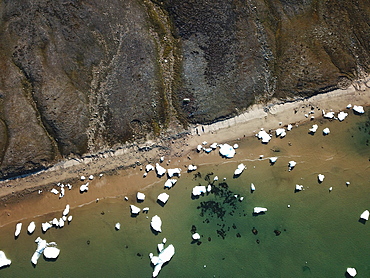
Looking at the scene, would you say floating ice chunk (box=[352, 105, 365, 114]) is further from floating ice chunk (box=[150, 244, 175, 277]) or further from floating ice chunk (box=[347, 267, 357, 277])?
floating ice chunk (box=[150, 244, 175, 277])

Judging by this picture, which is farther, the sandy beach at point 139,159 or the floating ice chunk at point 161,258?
the sandy beach at point 139,159

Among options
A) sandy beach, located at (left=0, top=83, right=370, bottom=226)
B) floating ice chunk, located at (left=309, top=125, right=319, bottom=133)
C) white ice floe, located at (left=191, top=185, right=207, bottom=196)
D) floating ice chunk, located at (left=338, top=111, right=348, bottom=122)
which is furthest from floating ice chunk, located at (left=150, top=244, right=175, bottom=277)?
floating ice chunk, located at (left=338, top=111, right=348, bottom=122)

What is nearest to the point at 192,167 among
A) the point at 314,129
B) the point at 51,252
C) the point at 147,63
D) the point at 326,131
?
the point at 147,63

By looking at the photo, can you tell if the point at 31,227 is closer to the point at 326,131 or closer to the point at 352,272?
the point at 326,131

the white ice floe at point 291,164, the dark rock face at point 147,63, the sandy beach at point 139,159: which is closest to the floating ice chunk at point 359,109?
the sandy beach at point 139,159

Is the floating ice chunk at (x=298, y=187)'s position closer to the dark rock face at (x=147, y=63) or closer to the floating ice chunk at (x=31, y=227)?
the dark rock face at (x=147, y=63)

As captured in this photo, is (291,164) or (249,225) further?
(249,225)

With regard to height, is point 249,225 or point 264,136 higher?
point 264,136

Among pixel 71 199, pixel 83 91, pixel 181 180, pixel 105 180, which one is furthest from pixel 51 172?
pixel 181 180

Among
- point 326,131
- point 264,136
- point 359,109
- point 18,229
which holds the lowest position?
point 18,229
